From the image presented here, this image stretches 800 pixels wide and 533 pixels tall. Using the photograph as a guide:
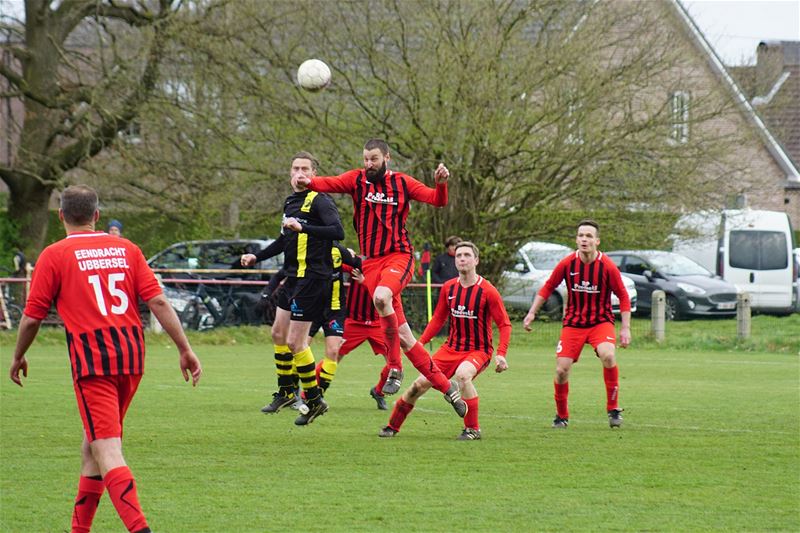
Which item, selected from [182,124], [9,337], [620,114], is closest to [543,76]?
[620,114]

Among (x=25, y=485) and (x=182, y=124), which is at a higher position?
(x=182, y=124)

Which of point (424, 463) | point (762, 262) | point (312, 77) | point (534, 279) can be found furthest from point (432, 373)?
point (762, 262)

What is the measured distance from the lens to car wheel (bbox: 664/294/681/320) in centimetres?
2750

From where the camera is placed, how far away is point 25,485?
7.66 metres

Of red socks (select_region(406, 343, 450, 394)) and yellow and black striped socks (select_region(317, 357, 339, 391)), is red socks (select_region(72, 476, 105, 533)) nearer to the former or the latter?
red socks (select_region(406, 343, 450, 394))

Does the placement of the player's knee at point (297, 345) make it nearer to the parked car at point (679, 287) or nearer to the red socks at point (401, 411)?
the red socks at point (401, 411)

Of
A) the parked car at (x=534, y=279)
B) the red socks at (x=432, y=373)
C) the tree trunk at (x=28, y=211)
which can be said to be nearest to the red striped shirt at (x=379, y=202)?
the red socks at (x=432, y=373)

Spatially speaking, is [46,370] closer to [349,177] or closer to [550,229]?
[349,177]

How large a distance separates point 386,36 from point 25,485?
1694 cm

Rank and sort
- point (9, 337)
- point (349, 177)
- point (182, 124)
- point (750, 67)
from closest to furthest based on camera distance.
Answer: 1. point (349, 177)
2. point (9, 337)
3. point (182, 124)
4. point (750, 67)

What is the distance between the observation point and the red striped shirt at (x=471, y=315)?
1017 cm

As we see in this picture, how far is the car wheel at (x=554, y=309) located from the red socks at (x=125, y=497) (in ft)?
61.5

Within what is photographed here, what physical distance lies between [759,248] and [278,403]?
70.8ft

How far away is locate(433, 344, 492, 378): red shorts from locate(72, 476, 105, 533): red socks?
15.2 ft
